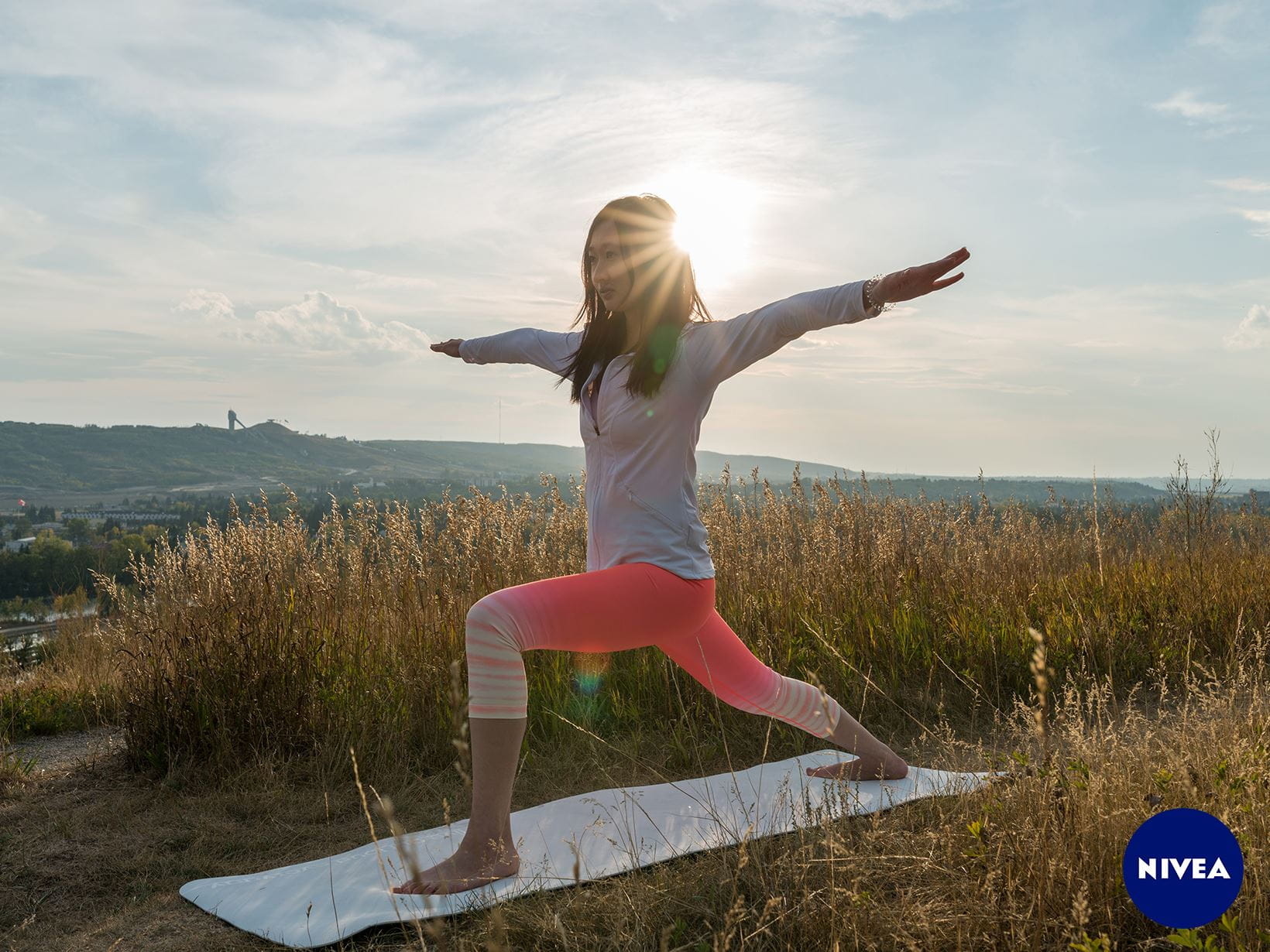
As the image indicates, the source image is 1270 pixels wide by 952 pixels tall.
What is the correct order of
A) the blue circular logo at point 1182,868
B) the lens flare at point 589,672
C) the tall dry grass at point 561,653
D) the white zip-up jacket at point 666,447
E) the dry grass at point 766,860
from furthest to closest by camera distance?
the lens flare at point 589,672 < the tall dry grass at point 561,653 < the white zip-up jacket at point 666,447 < the dry grass at point 766,860 < the blue circular logo at point 1182,868

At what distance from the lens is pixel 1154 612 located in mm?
5191

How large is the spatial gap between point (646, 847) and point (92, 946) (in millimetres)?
1670

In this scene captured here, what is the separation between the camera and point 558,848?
2.96 metres

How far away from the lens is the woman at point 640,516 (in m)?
2.53

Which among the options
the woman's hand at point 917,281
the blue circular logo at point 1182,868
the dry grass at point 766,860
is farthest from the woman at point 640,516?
the blue circular logo at point 1182,868

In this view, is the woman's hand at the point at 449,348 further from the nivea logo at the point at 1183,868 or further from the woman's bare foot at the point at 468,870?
the nivea logo at the point at 1183,868

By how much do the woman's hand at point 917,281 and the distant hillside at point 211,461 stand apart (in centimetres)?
9190

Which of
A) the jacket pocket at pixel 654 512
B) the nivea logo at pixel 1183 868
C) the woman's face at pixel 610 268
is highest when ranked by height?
the woman's face at pixel 610 268

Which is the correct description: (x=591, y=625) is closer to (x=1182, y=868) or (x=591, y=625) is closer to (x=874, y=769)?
(x=874, y=769)

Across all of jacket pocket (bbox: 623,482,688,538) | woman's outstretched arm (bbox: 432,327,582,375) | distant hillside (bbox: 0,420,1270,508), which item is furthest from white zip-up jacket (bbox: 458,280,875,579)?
distant hillside (bbox: 0,420,1270,508)

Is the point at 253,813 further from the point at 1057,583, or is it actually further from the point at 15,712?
the point at 1057,583

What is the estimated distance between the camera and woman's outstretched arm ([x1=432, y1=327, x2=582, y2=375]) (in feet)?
10.8

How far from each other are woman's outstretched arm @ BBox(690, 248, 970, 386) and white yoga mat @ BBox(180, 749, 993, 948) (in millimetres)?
1282

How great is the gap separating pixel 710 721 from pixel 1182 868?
2.46 meters
